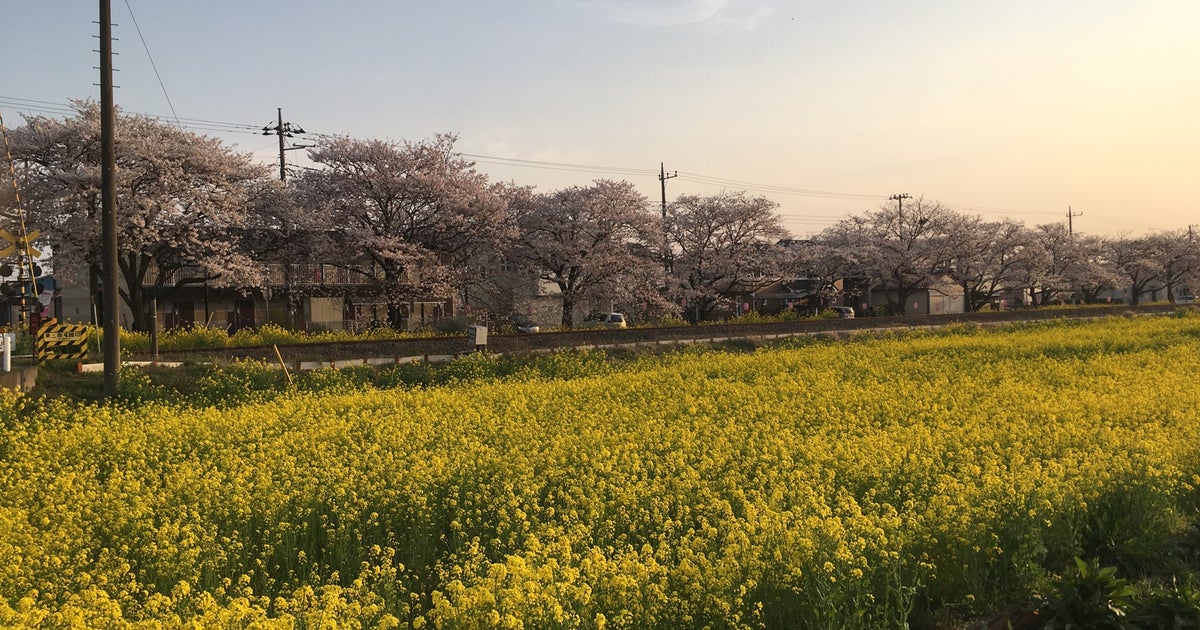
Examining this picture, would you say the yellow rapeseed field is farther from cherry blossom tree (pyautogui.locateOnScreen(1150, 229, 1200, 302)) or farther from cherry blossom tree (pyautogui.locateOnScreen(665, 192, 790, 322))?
cherry blossom tree (pyautogui.locateOnScreen(1150, 229, 1200, 302))

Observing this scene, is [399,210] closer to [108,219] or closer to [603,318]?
[603,318]

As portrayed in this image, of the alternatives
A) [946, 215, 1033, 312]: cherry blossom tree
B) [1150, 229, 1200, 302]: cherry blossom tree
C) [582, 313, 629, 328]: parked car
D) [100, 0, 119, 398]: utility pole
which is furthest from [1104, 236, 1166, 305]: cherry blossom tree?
[100, 0, 119, 398]: utility pole

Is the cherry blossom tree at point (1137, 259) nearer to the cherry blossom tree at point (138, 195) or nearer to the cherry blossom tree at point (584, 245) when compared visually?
the cherry blossom tree at point (584, 245)

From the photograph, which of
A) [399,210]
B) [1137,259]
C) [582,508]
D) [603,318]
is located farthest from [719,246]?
[1137,259]

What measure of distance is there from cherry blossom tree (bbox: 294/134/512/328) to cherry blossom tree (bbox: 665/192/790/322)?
47.6 ft

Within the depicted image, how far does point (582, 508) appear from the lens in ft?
21.8

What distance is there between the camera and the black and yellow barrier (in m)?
15.2

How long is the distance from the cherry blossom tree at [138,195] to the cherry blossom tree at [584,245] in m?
12.5

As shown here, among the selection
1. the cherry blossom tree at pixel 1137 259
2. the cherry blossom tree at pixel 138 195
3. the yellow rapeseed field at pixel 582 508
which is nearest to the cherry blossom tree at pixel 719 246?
the cherry blossom tree at pixel 138 195

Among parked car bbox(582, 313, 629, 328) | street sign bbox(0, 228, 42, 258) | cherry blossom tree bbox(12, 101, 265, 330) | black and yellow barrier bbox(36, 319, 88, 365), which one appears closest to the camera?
black and yellow barrier bbox(36, 319, 88, 365)

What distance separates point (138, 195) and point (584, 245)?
1764 cm

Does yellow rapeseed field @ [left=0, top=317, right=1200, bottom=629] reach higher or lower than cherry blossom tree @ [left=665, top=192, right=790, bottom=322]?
lower

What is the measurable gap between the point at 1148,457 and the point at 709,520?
434 centimetres

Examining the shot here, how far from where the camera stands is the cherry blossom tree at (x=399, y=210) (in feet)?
102
